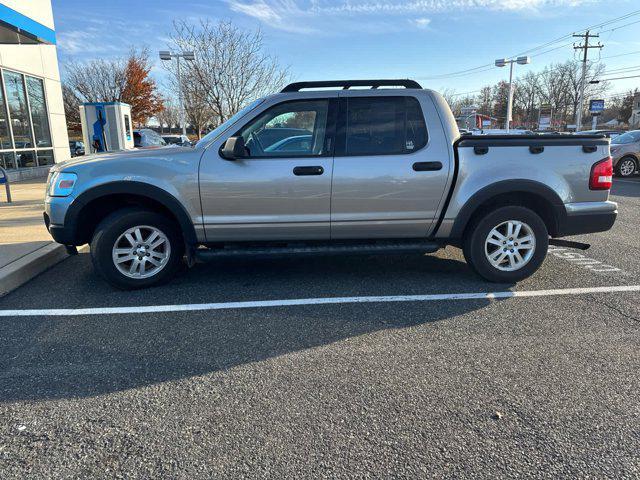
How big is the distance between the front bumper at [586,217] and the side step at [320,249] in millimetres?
1321

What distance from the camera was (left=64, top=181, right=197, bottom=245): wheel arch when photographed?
170 inches

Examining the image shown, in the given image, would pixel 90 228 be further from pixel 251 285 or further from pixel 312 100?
pixel 312 100

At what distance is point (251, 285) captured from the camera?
479cm

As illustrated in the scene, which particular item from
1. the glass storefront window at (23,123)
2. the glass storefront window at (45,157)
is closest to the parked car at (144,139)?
the glass storefront window at (45,157)

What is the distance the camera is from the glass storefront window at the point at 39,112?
Result: 46.2ft

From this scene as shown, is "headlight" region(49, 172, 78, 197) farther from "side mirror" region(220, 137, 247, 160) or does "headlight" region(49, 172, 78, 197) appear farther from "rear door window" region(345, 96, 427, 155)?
"rear door window" region(345, 96, 427, 155)

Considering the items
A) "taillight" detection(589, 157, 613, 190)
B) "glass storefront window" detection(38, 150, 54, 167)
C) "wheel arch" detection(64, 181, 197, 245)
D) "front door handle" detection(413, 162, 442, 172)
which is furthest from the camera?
"glass storefront window" detection(38, 150, 54, 167)

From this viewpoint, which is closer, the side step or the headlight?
the headlight

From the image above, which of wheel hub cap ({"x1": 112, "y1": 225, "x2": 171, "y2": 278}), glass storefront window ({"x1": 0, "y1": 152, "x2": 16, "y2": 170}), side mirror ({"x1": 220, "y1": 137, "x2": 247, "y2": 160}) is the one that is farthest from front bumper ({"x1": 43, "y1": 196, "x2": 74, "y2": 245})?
glass storefront window ({"x1": 0, "y1": 152, "x2": 16, "y2": 170})

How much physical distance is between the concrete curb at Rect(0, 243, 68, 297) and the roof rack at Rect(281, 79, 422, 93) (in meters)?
3.39

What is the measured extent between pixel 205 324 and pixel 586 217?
152 inches

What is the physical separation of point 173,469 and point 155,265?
2744 mm

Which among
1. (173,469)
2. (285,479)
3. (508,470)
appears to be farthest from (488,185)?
(173,469)

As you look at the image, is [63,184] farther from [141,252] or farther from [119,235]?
[141,252]
